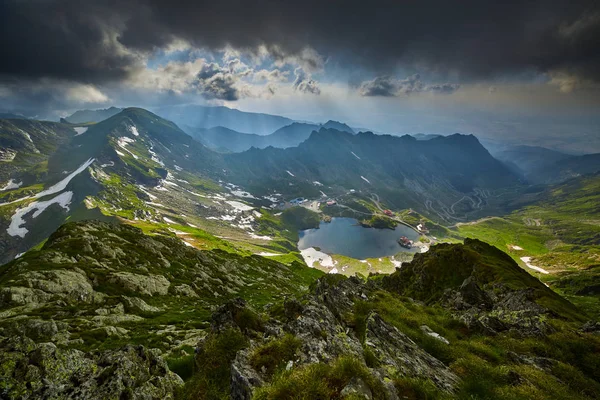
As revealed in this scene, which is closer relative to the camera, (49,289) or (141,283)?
(49,289)

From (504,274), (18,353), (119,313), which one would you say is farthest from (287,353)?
(504,274)

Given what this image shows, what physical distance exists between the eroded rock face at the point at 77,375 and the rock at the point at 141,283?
51.5 meters

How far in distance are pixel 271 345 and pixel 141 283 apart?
2386 inches

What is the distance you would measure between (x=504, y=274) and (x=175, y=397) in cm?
7767

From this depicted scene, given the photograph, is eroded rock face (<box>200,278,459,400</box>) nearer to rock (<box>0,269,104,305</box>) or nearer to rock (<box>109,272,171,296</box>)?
rock (<box>0,269,104,305</box>)

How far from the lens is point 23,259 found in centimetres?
5759

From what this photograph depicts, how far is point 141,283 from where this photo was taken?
6022 cm

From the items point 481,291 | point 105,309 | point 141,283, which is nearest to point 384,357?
point 481,291

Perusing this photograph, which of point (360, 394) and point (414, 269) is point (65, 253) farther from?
point (414, 269)

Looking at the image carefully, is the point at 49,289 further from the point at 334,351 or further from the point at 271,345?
the point at 334,351

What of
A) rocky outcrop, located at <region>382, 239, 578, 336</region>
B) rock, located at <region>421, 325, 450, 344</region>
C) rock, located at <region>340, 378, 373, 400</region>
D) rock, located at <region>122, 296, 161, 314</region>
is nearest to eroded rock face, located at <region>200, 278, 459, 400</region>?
rock, located at <region>340, 378, 373, 400</region>

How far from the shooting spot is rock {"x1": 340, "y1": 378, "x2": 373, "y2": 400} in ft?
26.7

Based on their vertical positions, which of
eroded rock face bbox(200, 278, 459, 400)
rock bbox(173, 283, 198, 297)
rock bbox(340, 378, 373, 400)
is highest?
rock bbox(340, 378, 373, 400)

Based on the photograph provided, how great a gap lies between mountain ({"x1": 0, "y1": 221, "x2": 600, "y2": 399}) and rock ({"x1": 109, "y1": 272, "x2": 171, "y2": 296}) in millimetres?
336
